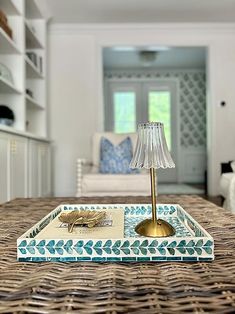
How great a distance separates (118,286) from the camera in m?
0.56

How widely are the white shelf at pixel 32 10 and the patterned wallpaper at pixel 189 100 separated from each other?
357 cm

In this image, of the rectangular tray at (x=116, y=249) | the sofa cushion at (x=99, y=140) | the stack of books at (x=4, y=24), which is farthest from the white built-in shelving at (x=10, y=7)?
the rectangular tray at (x=116, y=249)

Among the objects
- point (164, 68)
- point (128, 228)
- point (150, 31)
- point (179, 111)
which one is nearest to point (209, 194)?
point (150, 31)

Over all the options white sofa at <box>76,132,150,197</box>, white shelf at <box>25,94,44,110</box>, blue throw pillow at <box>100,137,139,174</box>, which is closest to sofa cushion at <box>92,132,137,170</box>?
blue throw pillow at <box>100,137,139,174</box>

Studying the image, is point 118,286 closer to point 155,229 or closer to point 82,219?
point 155,229

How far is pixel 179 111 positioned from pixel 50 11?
419 centimetres

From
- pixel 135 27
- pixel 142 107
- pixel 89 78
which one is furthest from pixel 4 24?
pixel 142 107

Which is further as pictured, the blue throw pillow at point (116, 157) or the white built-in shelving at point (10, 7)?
the blue throw pillow at point (116, 157)

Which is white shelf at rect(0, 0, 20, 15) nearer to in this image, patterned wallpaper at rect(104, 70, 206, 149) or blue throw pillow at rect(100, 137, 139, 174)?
blue throw pillow at rect(100, 137, 139, 174)

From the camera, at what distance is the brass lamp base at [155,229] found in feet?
2.61

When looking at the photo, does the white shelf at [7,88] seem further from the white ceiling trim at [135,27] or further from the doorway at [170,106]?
the doorway at [170,106]

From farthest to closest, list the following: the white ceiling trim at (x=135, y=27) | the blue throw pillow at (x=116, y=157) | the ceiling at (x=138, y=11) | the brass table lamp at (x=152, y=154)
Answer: the white ceiling trim at (x=135, y=27) < the ceiling at (x=138, y=11) < the blue throw pillow at (x=116, y=157) < the brass table lamp at (x=152, y=154)

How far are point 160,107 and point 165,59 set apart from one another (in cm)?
127

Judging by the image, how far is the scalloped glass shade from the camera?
850 mm
